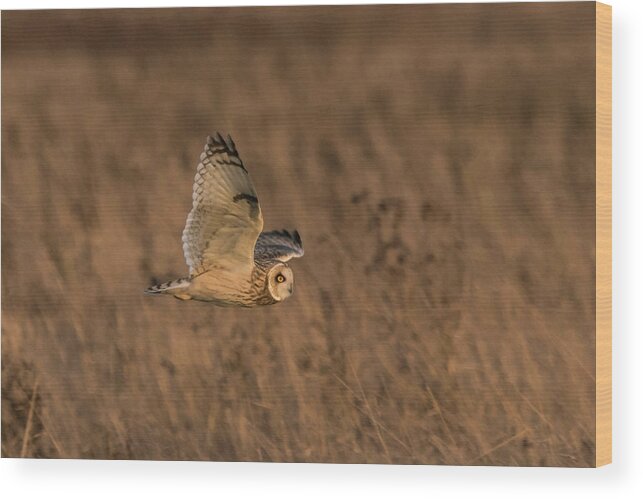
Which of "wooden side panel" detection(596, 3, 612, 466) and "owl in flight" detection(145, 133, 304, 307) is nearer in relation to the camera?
"wooden side panel" detection(596, 3, 612, 466)

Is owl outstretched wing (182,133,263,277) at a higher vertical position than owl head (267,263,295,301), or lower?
higher

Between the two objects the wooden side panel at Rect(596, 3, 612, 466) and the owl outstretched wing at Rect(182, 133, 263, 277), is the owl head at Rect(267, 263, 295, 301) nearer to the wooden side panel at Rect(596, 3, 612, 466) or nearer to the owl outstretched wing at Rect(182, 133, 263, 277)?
the owl outstretched wing at Rect(182, 133, 263, 277)

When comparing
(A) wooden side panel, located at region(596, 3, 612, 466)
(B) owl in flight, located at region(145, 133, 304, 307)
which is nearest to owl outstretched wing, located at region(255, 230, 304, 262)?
(B) owl in flight, located at region(145, 133, 304, 307)

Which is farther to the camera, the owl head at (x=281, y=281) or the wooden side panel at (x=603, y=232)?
the owl head at (x=281, y=281)

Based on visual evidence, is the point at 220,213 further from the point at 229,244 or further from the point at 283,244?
the point at 283,244

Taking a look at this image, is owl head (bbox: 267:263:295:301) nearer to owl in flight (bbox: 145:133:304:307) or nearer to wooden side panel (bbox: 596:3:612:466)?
owl in flight (bbox: 145:133:304:307)

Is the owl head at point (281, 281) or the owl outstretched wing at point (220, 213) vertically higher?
the owl outstretched wing at point (220, 213)

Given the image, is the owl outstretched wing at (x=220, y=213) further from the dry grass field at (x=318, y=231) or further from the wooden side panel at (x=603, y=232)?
the wooden side panel at (x=603, y=232)

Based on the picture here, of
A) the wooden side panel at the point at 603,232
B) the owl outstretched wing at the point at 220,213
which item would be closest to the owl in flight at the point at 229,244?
the owl outstretched wing at the point at 220,213
